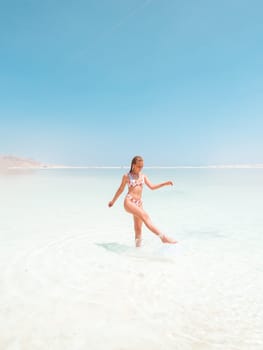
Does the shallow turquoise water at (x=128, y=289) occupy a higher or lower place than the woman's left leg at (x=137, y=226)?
lower

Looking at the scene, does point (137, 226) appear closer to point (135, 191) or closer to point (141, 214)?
point (141, 214)

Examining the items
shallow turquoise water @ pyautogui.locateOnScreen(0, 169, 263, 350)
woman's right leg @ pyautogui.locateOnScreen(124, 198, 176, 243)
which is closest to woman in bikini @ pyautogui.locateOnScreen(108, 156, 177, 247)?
woman's right leg @ pyautogui.locateOnScreen(124, 198, 176, 243)

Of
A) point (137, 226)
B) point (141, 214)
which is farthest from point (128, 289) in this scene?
point (137, 226)

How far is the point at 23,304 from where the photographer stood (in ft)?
9.24

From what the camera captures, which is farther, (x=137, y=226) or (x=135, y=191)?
(x=137, y=226)

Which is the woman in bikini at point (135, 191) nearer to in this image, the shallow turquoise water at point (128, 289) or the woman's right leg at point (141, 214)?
the woman's right leg at point (141, 214)

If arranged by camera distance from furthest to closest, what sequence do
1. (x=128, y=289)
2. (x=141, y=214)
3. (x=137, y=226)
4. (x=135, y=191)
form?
(x=137, y=226) < (x=135, y=191) < (x=141, y=214) < (x=128, y=289)

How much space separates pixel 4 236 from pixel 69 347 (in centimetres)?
413

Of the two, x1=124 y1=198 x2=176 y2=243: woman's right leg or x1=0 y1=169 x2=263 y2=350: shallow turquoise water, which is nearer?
x1=0 y1=169 x2=263 y2=350: shallow turquoise water

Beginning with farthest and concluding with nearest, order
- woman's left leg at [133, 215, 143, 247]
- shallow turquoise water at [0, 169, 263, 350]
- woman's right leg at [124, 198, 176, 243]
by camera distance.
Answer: woman's left leg at [133, 215, 143, 247]
woman's right leg at [124, 198, 176, 243]
shallow turquoise water at [0, 169, 263, 350]

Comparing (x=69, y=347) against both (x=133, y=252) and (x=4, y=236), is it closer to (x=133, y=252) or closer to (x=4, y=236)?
(x=133, y=252)

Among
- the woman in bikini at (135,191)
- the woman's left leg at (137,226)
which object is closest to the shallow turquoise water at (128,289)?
the woman's left leg at (137,226)

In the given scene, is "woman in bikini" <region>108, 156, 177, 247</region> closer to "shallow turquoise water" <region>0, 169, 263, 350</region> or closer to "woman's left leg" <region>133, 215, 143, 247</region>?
"woman's left leg" <region>133, 215, 143, 247</region>

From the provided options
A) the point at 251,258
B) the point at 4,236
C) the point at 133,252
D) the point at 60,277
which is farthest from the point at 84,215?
the point at 251,258
